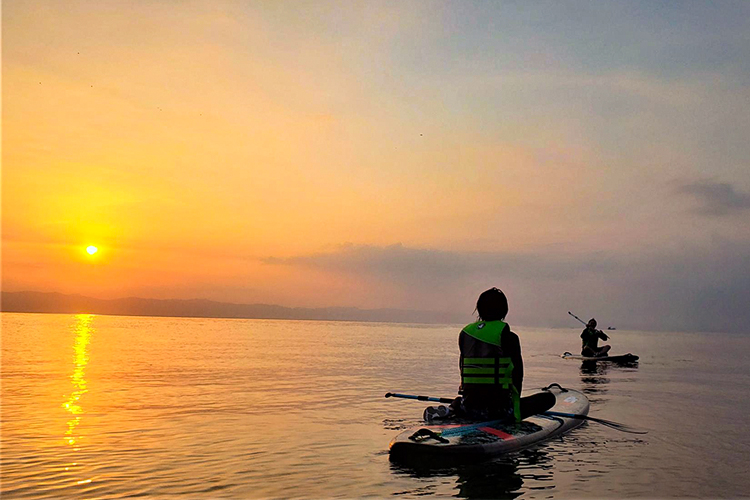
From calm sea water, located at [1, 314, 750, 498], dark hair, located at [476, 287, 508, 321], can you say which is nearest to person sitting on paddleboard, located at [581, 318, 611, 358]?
calm sea water, located at [1, 314, 750, 498]

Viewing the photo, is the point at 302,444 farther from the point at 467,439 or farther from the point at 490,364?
the point at 490,364

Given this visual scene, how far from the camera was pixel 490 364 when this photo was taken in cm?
1075

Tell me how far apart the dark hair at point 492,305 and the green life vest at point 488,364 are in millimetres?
122

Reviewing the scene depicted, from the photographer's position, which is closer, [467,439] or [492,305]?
[467,439]

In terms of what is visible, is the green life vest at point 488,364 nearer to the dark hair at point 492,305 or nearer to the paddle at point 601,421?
the dark hair at point 492,305

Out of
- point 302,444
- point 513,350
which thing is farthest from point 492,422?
point 302,444

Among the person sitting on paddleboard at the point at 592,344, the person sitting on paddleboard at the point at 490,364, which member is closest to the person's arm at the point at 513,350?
the person sitting on paddleboard at the point at 490,364

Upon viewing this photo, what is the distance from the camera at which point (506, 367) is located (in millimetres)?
10727

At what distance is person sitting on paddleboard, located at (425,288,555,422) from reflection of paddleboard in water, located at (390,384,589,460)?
29 cm

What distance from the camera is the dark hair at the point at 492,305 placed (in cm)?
1063

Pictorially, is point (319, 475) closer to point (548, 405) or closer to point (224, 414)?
point (548, 405)

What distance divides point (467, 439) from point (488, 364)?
1.33 metres

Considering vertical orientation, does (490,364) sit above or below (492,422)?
above

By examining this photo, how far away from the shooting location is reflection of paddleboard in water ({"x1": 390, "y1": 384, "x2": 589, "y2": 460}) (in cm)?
995
